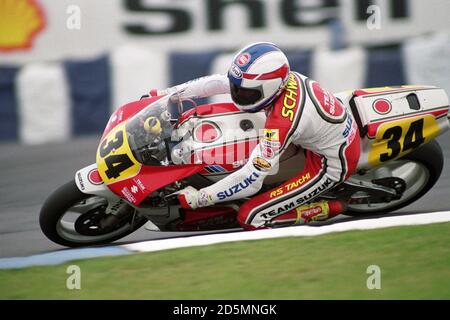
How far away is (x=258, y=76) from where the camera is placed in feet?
17.6

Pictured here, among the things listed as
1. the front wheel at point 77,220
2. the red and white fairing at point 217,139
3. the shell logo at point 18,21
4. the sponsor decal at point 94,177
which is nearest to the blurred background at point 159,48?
the shell logo at point 18,21

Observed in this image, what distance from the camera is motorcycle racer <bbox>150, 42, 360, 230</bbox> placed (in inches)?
212

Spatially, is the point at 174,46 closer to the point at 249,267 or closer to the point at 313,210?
the point at 313,210

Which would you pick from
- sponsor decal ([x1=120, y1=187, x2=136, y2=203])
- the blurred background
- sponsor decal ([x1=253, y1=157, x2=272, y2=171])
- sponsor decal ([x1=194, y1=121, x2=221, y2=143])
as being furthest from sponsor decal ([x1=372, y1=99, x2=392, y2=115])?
the blurred background

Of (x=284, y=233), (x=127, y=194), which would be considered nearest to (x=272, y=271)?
(x=284, y=233)

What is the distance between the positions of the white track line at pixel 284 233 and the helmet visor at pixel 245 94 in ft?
3.01

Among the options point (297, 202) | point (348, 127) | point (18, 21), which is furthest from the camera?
point (18, 21)

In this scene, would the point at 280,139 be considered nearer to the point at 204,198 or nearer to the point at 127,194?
the point at 204,198

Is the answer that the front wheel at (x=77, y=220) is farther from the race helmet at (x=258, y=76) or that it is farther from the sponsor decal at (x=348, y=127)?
the sponsor decal at (x=348, y=127)

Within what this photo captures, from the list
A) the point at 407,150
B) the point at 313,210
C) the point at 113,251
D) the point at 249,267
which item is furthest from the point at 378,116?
the point at 113,251

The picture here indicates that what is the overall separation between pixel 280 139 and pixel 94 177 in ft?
4.11

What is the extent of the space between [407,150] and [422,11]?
3671mm

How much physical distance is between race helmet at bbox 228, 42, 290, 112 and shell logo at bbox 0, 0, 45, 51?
3.88 m
